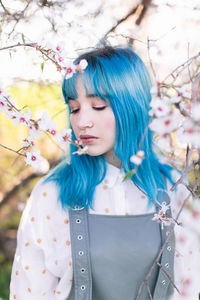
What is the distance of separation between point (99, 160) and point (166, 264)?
1.46 feet

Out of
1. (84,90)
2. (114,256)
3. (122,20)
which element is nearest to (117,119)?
(84,90)

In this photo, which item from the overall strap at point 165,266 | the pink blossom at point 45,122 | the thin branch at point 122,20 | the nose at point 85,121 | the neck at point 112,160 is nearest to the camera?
the pink blossom at point 45,122

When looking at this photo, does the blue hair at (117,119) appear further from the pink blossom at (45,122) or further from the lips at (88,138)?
the pink blossom at (45,122)

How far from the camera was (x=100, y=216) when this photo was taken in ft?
4.11

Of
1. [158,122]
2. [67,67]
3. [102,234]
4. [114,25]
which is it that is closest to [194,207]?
[158,122]

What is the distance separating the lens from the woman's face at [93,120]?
44.9 inches

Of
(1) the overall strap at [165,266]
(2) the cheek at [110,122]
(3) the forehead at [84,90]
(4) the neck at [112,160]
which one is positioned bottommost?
(1) the overall strap at [165,266]

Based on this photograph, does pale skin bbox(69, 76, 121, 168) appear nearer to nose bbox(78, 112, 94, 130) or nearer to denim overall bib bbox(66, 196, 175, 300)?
nose bbox(78, 112, 94, 130)

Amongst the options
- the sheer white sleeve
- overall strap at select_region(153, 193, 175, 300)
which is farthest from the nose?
overall strap at select_region(153, 193, 175, 300)

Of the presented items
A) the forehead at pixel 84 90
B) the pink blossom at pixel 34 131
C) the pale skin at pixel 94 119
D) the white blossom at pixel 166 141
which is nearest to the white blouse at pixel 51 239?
Result: the pale skin at pixel 94 119

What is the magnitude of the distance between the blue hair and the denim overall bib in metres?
0.10

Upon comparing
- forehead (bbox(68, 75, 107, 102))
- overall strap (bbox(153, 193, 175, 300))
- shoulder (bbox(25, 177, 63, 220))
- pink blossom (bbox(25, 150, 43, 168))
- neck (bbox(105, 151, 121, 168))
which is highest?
forehead (bbox(68, 75, 107, 102))

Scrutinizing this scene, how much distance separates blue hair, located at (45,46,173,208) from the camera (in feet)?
3.81

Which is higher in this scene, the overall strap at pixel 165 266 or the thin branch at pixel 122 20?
the thin branch at pixel 122 20
